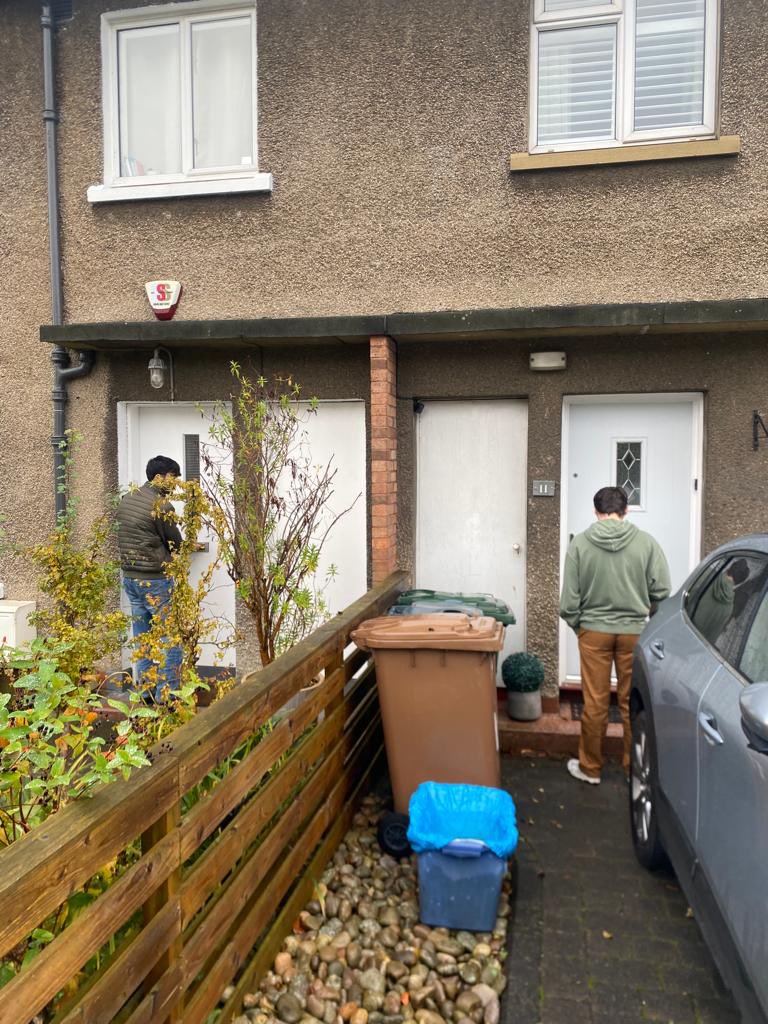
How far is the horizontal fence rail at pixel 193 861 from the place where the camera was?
176cm

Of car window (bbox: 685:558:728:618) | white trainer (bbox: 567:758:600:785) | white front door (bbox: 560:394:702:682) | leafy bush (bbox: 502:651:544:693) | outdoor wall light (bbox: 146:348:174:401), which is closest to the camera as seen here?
car window (bbox: 685:558:728:618)

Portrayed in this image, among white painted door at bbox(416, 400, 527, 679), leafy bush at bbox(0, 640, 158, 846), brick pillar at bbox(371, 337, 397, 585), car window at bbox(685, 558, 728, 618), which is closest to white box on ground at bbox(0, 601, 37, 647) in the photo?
brick pillar at bbox(371, 337, 397, 585)

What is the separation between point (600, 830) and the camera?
414cm

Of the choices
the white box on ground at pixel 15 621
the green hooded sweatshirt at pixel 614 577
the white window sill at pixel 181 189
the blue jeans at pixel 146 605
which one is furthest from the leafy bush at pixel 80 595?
the green hooded sweatshirt at pixel 614 577

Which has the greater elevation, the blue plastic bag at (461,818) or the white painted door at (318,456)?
the white painted door at (318,456)

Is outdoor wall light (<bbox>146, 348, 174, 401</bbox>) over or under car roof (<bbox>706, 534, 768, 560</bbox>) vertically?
over

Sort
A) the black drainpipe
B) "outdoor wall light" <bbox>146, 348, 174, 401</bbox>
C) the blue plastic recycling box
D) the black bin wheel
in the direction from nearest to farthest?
the blue plastic recycling box → the black bin wheel → "outdoor wall light" <bbox>146, 348, 174, 401</bbox> → the black drainpipe

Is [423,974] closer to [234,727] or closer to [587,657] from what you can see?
[234,727]

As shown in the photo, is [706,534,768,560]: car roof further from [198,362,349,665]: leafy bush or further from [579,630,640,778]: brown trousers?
[198,362,349,665]: leafy bush

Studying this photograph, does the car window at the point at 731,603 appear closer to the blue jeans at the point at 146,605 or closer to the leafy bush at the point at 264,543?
the leafy bush at the point at 264,543

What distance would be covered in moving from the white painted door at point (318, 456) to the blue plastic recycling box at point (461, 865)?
9.67 feet

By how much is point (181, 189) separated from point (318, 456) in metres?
2.29

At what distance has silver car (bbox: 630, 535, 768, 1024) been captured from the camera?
217 centimetres

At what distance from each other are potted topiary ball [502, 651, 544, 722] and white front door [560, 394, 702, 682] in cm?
54
